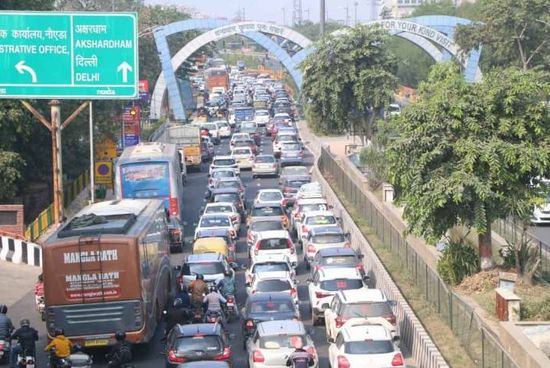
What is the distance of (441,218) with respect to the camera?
84.9 feet

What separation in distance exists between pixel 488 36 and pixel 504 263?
146ft

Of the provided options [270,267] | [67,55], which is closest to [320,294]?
[270,267]

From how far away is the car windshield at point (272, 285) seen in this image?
26.5 meters

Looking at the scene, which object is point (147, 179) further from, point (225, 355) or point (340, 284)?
point (225, 355)

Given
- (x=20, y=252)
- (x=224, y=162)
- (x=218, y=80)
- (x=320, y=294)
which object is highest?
(x=218, y=80)

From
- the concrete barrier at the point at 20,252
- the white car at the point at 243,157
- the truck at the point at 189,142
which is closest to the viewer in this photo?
the concrete barrier at the point at 20,252

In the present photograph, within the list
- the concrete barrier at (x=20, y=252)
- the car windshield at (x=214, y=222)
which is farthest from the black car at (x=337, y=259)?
the concrete barrier at (x=20, y=252)

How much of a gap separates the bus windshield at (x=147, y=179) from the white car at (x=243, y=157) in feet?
72.9

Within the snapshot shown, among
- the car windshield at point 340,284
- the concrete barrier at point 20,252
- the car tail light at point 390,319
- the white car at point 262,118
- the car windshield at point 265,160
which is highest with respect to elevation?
the white car at point 262,118

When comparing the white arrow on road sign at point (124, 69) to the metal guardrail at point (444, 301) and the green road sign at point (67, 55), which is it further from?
the metal guardrail at point (444, 301)

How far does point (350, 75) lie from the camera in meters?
54.1

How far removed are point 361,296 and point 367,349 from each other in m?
3.41

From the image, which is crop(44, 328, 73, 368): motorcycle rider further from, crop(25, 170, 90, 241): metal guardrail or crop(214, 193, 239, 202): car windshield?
crop(214, 193, 239, 202): car windshield

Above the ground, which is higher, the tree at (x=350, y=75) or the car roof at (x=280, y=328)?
the tree at (x=350, y=75)
